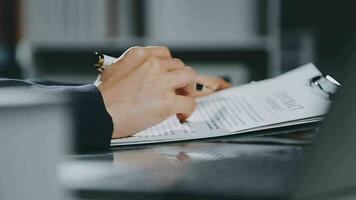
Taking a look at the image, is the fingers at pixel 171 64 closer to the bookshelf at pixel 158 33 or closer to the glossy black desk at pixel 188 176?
the glossy black desk at pixel 188 176

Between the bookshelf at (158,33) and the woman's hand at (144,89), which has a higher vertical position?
the woman's hand at (144,89)

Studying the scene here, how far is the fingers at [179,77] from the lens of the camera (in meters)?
0.53

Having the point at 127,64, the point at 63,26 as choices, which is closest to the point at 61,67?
the point at 63,26

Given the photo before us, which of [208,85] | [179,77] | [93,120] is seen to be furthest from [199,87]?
[93,120]

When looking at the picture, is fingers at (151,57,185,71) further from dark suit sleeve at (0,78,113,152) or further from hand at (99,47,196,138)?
dark suit sleeve at (0,78,113,152)

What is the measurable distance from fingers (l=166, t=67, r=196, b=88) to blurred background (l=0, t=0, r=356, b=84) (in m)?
1.09

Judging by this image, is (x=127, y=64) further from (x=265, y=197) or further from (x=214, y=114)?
(x=265, y=197)

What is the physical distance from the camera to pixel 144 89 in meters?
0.52

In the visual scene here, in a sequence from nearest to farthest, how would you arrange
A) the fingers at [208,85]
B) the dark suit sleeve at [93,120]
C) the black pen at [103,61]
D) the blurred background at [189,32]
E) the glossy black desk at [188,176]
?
the glossy black desk at [188,176] → the dark suit sleeve at [93,120] → the black pen at [103,61] → the fingers at [208,85] → the blurred background at [189,32]

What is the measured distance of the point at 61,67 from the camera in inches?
67.7

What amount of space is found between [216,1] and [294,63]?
0.28 metres

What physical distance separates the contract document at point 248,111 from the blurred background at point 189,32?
1041 millimetres

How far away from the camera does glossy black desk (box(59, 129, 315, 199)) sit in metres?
0.20

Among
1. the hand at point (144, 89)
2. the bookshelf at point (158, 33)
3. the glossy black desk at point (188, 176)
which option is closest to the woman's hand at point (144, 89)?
the hand at point (144, 89)
